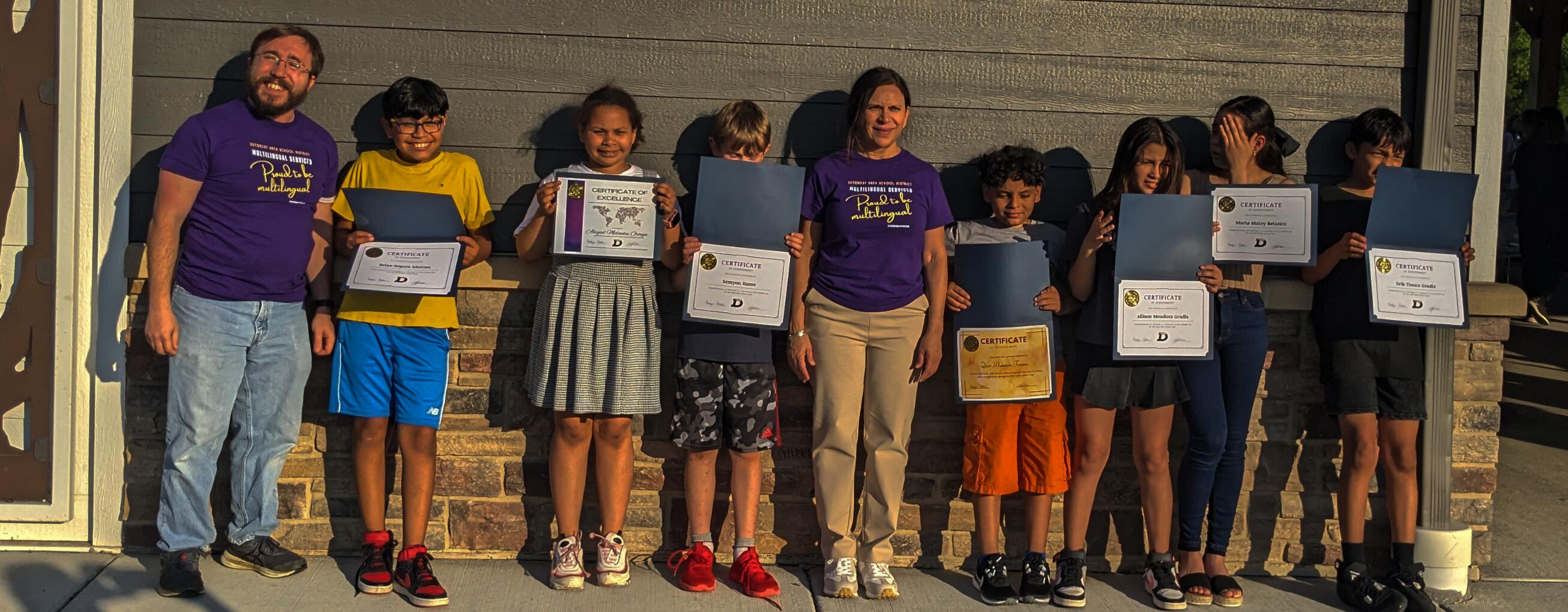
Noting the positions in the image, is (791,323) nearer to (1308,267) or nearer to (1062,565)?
(1062,565)

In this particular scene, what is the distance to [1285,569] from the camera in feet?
15.6

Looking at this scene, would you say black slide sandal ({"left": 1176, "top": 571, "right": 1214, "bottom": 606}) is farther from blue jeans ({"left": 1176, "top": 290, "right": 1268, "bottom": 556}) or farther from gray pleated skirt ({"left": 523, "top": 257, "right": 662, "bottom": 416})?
gray pleated skirt ({"left": 523, "top": 257, "right": 662, "bottom": 416})

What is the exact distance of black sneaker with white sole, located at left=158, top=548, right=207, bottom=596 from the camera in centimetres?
413

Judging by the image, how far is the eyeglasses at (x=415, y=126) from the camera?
425cm

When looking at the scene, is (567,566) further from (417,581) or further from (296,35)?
(296,35)

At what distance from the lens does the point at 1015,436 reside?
446 centimetres

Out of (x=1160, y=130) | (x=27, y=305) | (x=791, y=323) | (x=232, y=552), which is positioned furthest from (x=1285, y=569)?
(x=27, y=305)

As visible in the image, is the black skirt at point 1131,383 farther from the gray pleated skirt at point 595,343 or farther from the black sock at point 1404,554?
the gray pleated skirt at point 595,343

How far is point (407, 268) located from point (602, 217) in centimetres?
67

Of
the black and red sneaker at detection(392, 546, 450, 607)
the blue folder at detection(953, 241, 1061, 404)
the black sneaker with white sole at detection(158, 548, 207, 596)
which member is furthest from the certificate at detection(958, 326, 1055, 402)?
the black sneaker with white sole at detection(158, 548, 207, 596)

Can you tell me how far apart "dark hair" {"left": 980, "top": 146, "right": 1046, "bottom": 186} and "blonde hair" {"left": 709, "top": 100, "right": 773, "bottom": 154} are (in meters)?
0.81

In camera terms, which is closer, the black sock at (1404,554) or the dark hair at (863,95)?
the dark hair at (863,95)

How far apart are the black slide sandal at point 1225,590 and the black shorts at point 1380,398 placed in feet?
2.32


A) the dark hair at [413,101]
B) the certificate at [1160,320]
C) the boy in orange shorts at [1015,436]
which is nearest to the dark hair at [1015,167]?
the boy in orange shorts at [1015,436]
